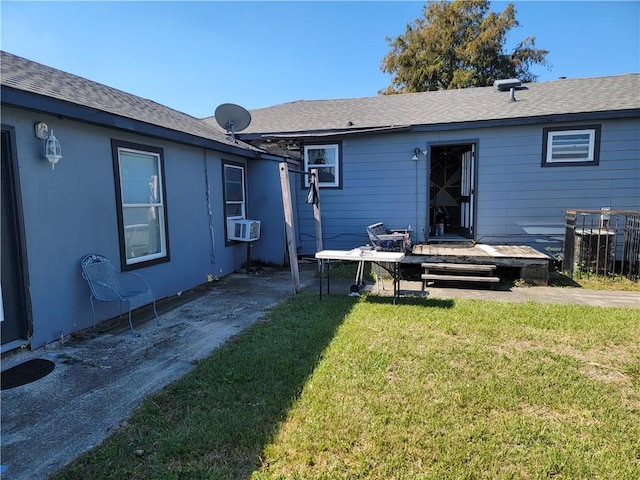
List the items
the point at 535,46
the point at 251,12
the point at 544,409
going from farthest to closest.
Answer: the point at 535,46 → the point at 251,12 → the point at 544,409

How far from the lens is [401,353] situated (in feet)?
11.6

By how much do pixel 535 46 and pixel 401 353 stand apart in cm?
2254

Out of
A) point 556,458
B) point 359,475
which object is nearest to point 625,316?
point 556,458

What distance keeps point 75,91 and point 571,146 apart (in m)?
8.69

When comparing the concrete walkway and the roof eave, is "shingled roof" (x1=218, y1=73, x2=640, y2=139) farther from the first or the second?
the concrete walkway

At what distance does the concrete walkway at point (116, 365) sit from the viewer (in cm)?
232

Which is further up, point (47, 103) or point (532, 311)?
point (47, 103)

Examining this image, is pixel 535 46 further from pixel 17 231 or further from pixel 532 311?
pixel 17 231

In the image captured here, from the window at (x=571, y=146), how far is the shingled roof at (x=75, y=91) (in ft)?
22.1

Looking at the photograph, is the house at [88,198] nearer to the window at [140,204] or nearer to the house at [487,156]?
the window at [140,204]

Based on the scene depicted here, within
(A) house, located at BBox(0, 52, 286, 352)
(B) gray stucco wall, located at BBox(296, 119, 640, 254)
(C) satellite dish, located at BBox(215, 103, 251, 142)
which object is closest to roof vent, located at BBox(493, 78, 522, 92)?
(B) gray stucco wall, located at BBox(296, 119, 640, 254)

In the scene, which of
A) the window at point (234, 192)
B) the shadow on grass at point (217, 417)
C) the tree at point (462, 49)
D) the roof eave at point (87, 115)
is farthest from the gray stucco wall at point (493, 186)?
the tree at point (462, 49)

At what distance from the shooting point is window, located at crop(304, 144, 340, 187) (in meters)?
8.84

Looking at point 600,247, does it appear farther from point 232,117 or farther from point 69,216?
point 69,216
